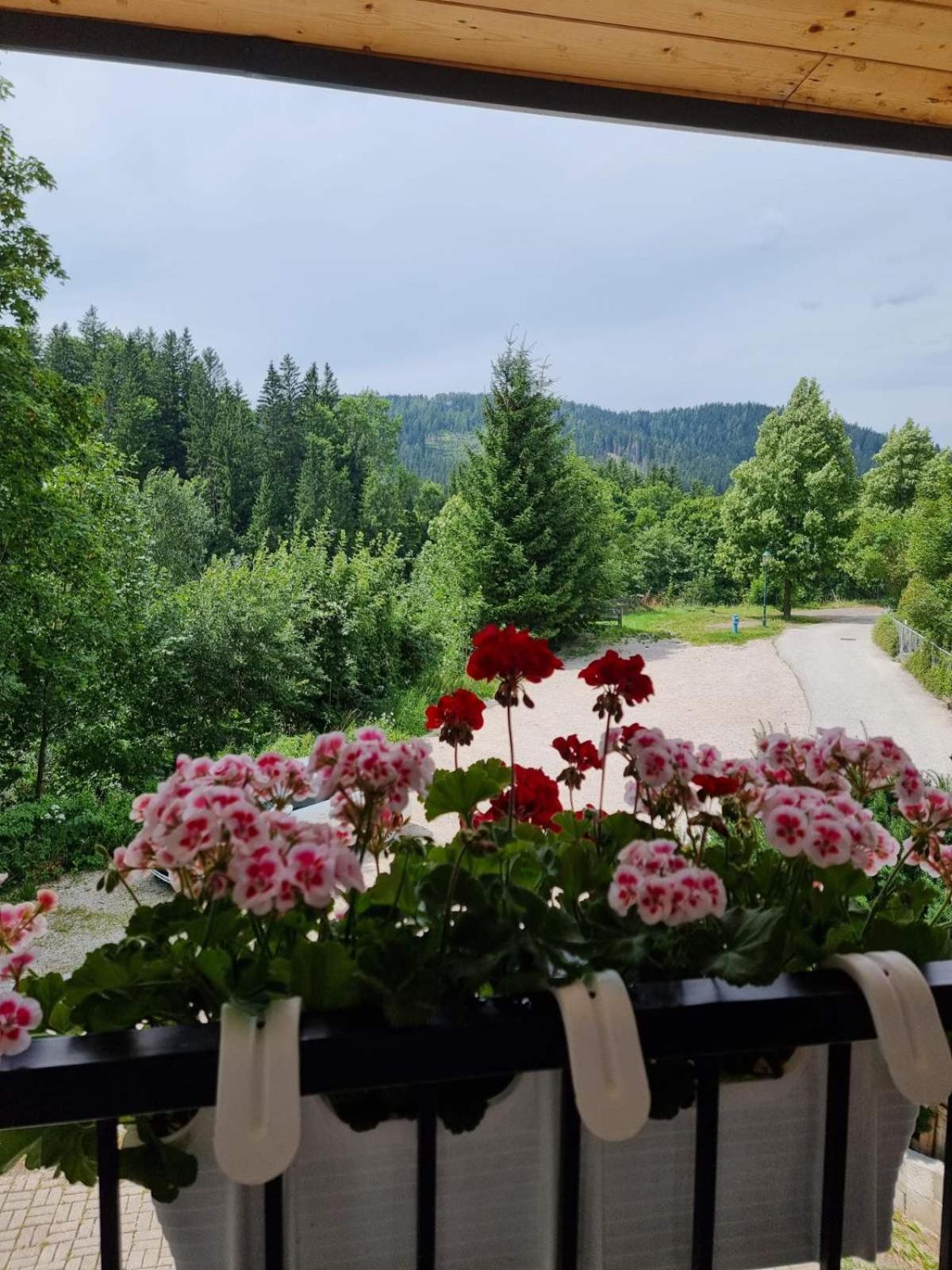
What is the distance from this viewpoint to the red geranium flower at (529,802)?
2.36ft

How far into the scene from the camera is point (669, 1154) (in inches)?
17.1

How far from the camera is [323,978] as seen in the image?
1.28ft

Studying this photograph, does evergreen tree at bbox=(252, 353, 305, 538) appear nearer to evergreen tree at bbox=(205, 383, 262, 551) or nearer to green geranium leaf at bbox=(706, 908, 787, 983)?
evergreen tree at bbox=(205, 383, 262, 551)

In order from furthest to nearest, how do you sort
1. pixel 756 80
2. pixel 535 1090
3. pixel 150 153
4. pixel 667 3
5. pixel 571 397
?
pixel 571 397 < pixel 150 153 < pixel 756 80 < pixel 667 3 < pixel 535 1090

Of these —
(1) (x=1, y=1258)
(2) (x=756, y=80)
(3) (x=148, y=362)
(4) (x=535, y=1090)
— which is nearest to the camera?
(4) (x=535, y=1090)

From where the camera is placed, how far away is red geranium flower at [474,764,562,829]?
2.36 feet

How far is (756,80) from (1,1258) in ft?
9.84

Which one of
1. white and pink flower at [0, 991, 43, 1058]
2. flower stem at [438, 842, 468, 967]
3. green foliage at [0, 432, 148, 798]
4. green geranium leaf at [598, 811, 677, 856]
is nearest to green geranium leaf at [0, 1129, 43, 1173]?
white and pink flower at [0, 991, 43, 1058]

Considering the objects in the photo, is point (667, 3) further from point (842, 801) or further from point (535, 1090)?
point (535, 1090)

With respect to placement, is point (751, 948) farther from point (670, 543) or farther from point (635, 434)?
point (635, 434)

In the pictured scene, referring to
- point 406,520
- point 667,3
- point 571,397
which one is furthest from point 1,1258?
point 571,397

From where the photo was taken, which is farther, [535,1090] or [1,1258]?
[1,1258]

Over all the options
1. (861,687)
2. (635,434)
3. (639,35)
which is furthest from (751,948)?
(635,434)

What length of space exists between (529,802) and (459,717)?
11 centimetres
